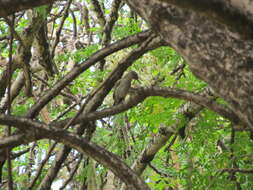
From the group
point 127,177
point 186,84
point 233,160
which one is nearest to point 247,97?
point 127,177

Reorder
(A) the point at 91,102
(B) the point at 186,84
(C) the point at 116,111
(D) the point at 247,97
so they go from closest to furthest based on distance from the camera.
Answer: (D) the point at 247,97, (C) the point at 116,111, (A) the point at 91,102, (B) the point at 186,84

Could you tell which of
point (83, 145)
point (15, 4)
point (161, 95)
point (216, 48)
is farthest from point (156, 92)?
point (15, 4)

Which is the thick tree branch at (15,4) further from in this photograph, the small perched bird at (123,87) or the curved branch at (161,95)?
the small perched bird at (123,87)

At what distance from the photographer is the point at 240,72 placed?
1.15 metres

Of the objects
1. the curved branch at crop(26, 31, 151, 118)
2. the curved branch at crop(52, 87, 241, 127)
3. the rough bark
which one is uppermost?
the curved branch at crop(26, 31, 151, 118)

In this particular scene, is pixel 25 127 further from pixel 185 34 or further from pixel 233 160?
pixel 233 160

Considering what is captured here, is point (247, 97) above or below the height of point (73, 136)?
below

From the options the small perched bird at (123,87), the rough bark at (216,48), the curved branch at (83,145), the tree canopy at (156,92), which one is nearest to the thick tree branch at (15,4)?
the tree canopy at (156,92)

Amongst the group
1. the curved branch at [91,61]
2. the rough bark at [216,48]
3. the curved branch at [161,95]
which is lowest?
the rough bark at [216,48]

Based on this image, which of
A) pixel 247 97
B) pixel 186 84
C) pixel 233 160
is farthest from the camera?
pixel 186 84

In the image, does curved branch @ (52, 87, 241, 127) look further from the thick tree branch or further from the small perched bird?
the thick tree branch

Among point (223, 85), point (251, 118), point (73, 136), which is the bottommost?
point (251, 118)

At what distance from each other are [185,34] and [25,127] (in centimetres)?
82

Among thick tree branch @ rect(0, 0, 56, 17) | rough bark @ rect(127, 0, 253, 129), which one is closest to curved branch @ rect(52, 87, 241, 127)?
rough bark @ rect(127, 0, 253, 129)
